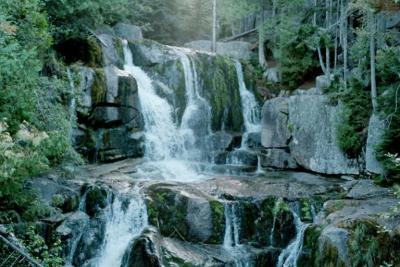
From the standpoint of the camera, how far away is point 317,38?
1634 cm

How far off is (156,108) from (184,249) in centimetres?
816

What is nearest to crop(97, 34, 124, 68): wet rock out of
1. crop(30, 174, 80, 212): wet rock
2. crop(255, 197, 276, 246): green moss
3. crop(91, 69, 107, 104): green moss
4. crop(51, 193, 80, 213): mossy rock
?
crop(91, 69, 107, 104): green moss

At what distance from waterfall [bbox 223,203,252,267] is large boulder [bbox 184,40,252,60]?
13.1 metres

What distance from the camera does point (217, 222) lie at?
10.3 m

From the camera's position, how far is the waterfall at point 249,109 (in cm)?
1834

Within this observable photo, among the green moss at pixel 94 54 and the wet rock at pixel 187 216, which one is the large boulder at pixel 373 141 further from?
the green moss at pixel 94 54

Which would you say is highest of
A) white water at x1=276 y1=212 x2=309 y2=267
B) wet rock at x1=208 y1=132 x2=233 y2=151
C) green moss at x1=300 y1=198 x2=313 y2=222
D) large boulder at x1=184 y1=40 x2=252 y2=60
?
large boulder at x1=184 y1=40 x2=252 y2=60

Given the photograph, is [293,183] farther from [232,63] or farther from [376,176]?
[232,63]

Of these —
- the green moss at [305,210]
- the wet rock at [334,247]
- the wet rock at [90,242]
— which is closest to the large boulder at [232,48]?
the green moss at [305,210]

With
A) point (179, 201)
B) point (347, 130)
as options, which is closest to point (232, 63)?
point (347, 130)

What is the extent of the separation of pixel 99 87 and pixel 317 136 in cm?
758

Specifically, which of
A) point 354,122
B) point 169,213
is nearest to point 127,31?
point 354,122

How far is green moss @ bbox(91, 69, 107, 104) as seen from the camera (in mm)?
14609

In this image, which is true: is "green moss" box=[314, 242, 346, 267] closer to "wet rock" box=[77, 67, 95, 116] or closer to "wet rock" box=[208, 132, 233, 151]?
"wet rock" box=[208, 132, 233, 151]
